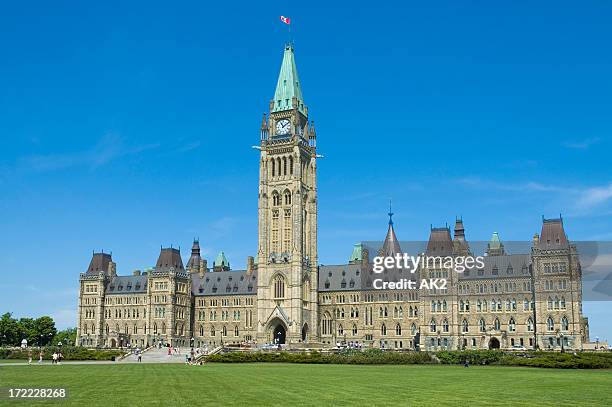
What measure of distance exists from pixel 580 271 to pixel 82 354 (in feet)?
243

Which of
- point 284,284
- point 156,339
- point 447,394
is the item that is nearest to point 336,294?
point 284,284

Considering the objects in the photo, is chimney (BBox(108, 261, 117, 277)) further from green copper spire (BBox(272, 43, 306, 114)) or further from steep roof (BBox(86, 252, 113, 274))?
green copper spire (BBox(272, 43, 306, 114))

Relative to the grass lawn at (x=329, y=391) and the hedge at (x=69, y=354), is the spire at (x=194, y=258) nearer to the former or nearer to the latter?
the hedge at (x=69, y=354)

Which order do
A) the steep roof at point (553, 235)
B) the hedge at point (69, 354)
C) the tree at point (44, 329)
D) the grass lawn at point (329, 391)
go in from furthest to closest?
the tree at point (44, 329), the steep roof at point (553, 235), the hedge at point (69, 354), the grass lawn at point (329, 391)

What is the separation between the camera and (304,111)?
15000 centimetres

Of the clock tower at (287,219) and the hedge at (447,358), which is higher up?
the clock tower at (287,219)

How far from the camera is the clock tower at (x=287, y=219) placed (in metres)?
138

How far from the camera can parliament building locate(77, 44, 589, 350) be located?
118125mm

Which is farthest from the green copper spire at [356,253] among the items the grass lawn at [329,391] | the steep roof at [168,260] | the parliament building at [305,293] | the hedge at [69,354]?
the grass lawn at [329,391]

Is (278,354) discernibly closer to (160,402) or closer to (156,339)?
(160,402)

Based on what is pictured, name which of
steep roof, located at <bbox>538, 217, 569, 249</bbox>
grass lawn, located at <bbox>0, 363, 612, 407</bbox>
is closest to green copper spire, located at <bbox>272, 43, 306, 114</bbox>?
steep roof, located at <bbox>538, 217, 569, 249</bbox>

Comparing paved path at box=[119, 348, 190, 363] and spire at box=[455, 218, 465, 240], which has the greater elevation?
spire at box=[455, 218, 465, 240]

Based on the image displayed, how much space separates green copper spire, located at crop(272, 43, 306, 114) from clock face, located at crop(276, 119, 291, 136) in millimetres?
2506

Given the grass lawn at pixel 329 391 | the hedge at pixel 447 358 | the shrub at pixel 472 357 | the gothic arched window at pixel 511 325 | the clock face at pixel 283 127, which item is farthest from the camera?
the clock face at pixel 283 127
